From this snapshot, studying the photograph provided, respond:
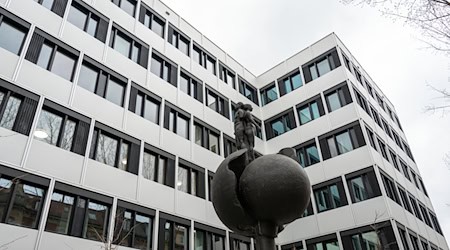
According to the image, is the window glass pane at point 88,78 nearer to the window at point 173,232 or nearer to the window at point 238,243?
the window at point 173,232

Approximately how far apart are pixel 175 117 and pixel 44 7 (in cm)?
938

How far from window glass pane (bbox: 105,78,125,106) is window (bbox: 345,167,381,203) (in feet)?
49.6

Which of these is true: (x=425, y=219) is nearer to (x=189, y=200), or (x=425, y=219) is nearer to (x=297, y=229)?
(x=297, y=229)

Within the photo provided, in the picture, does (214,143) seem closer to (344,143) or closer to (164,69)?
(164,69)

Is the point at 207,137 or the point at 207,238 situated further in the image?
the point at 207,137

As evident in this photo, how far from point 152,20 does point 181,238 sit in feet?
48.8

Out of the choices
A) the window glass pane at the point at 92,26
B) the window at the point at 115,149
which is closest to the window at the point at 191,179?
the window at the point at 115,149

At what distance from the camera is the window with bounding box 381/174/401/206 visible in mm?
22297

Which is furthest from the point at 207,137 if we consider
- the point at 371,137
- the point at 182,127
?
the point at 371,137

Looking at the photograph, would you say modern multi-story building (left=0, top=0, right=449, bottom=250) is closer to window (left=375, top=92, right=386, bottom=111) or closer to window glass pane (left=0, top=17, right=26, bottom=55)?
window glass pane (left=0, top=17, right=26, bottom=55)

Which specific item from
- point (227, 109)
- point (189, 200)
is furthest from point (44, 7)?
point (227, 109)

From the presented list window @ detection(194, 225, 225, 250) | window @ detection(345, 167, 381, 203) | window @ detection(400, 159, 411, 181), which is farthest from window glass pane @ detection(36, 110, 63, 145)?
window @ detection(400, 159, 411, 181)

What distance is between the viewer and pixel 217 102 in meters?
27.1

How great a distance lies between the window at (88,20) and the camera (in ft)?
62.1
